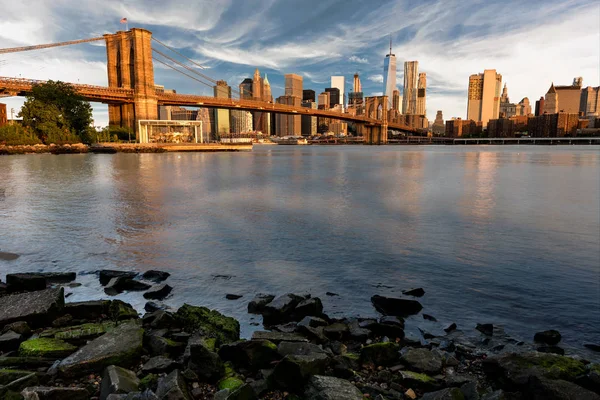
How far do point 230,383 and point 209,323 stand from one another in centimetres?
137

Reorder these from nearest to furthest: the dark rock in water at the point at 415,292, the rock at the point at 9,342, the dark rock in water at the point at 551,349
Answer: the rock at the point at 9,342, the dark rock in water at the point at 551,349, the dark rock in water at the point at 415,292

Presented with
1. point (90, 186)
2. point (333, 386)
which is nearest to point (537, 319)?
point (333, 386)

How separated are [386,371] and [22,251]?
8.73 meters

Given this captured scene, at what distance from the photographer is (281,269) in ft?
26.1

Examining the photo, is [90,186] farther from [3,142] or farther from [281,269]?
[3,142]

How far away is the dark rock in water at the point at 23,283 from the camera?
632cm

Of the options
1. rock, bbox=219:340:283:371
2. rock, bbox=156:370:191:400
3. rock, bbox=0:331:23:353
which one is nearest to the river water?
rock, bbox=219:340:283:371

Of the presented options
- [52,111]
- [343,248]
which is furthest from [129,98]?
[343,248]

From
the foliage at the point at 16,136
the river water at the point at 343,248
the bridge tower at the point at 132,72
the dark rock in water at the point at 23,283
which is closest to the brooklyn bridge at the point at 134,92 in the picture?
the bridge tower at the point at 132,72

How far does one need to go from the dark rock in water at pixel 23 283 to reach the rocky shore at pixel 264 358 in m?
0.91

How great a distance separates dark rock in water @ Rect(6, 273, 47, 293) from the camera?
249 inches

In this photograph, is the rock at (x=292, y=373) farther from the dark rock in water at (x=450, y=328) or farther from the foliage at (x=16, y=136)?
the foliage at (x=16, y=136)

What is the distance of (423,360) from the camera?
4238 mm

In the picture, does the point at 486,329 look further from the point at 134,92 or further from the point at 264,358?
the point at 134,92
